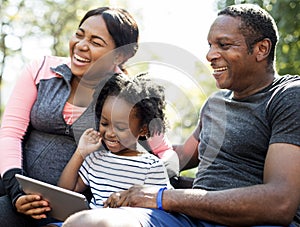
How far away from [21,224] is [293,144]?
4.43 ft

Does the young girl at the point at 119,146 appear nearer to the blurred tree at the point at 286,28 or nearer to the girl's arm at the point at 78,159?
the girl's arm at the point at 78,159

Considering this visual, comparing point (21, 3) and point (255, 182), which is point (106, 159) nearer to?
point (255, 182)

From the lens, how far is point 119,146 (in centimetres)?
271

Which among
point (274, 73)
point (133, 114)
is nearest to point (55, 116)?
point (133, 114)

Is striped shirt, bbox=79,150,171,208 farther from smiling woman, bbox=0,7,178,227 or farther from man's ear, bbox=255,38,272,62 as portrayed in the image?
man's ear, bbox=255,38,272,62

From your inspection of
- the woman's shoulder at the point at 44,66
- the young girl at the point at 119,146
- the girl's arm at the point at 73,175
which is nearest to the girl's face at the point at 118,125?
the young girl at the point at 119,146

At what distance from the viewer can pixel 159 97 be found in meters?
2.84

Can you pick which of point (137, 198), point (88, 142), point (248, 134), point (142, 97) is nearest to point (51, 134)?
point (88, 142)

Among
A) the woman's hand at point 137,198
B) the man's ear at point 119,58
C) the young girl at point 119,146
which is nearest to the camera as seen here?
the woman's hand at point 137,198

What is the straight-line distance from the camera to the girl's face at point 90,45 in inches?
117

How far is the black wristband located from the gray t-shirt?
0.85 m

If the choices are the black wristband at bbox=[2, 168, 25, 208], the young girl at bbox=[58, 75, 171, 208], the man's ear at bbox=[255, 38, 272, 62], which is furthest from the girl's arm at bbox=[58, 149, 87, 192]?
the man's ear at bbox=[255, 38, 272, 62]

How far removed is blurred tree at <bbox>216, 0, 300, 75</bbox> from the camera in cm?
423

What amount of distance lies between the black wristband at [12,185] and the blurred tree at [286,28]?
2.34 meters
